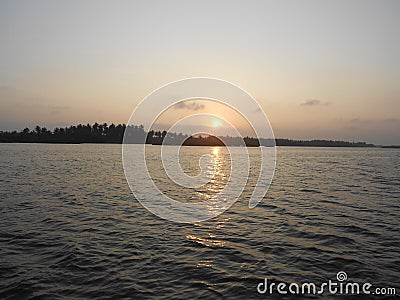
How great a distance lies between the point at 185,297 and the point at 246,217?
43.1 ft

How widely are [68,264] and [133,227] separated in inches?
256

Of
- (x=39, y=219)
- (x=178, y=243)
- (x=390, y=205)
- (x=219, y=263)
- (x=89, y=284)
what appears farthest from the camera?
(x=390, y=205)

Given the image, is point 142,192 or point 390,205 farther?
point 142,192

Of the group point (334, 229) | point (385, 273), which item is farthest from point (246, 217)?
point (385, 273)

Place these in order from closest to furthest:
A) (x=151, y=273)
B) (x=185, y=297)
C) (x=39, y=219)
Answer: (x=185, y=297) < (x=151, y=273) < (x=39, y=219)

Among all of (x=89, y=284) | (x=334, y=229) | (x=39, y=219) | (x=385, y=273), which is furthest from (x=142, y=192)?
(x=385, y=273)

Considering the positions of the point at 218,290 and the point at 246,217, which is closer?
the point at 218,290

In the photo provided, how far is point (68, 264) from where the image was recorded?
43.7ft

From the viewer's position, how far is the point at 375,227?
2044cm

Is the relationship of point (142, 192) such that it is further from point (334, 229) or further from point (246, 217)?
point (334, 229)

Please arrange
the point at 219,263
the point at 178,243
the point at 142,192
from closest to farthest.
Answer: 1. the point at 219,263
2. the point at 178,243
3. the point at 142,192

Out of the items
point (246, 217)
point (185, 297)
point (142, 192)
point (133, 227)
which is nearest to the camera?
point (185, 297)

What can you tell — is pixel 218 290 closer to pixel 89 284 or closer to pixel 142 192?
pixel 89 284

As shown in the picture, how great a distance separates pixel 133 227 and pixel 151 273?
742 centimetres
